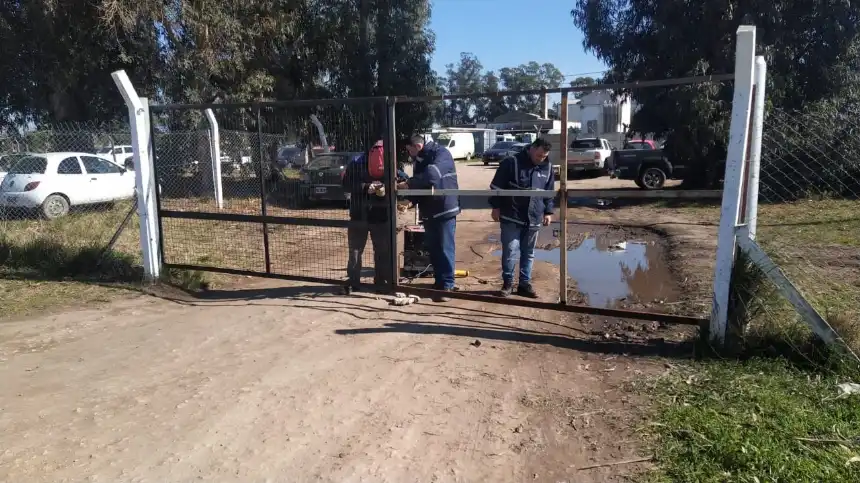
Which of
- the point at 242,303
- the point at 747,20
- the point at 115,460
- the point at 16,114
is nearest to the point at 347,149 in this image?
the point at 242,303

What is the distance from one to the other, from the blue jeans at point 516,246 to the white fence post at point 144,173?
165 inches

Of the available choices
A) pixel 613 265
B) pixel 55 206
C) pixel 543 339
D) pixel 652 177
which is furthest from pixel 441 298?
pixel 652 177

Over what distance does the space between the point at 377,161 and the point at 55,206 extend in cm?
905

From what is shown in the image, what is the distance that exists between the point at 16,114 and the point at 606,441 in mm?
20294

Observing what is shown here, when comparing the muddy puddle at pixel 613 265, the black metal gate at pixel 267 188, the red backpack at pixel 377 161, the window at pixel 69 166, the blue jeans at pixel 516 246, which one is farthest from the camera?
the window at pixel 69 166

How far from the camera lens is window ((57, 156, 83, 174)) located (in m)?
12.7

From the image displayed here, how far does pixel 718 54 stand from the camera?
16016 mm

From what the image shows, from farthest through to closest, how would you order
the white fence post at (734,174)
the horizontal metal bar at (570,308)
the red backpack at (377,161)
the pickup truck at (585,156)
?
the pickup truck at (585,156) → the red backpack at (377,161) → the horizontal metal bar at (570,308) → the white fence post at (734,174)

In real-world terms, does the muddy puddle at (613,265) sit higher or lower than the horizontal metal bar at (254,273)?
lower

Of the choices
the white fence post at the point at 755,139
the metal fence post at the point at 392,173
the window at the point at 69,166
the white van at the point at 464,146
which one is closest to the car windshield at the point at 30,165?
the window at the point at 69,166

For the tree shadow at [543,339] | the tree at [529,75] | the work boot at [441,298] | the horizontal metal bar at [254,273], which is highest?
the tree at [529,75]

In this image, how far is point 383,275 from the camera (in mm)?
7020

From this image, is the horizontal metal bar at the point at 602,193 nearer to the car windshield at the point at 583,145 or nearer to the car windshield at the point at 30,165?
the car windshield at the point at 30,165

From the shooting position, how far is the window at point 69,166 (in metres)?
12.7
